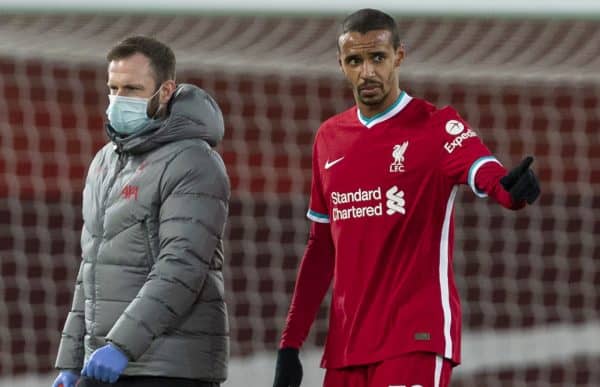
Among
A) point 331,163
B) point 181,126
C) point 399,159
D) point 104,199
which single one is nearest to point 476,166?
point 399,159

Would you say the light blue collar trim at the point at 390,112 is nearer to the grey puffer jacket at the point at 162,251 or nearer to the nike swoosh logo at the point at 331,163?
the nike swoosh logo at the point at 331,163

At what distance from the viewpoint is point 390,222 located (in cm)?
441

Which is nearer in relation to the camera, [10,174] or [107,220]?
[107,220]

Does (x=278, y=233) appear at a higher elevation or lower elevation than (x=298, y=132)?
lower

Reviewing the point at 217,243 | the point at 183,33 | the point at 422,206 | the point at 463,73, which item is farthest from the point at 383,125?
the point at 183,33

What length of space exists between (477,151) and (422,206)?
24 centimetres

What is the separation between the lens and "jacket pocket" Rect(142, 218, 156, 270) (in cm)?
444

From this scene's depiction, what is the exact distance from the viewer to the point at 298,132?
9.22m

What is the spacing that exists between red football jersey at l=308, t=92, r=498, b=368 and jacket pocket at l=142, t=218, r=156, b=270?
540 mm

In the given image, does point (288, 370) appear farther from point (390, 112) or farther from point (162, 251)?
point (390, 112)

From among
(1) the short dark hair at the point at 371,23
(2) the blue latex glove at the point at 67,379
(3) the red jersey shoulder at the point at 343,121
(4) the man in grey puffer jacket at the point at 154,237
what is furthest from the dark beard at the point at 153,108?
(2) the blue latex glove at the point at 67,379

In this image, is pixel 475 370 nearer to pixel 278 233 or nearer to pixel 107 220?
pixel 278 233

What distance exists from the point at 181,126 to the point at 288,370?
0.80 m

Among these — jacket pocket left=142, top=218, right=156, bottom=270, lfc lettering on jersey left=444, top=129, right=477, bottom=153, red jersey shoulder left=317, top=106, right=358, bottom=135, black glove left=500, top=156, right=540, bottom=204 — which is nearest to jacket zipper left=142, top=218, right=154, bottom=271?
jacket pocket left=142, top=218, right=156, bottom=270
